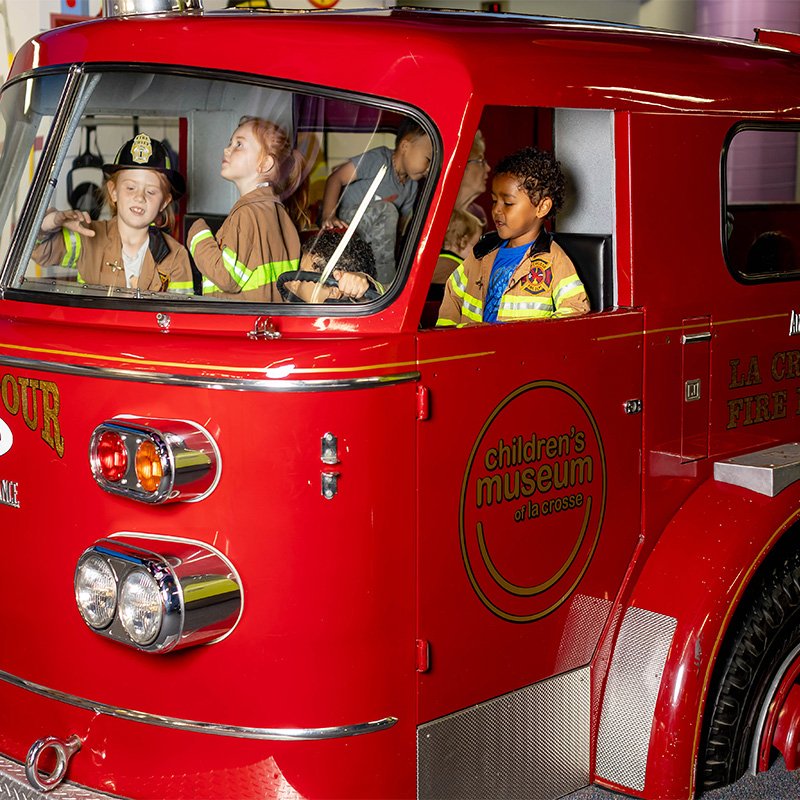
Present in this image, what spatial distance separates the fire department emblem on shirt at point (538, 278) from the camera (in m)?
3.27

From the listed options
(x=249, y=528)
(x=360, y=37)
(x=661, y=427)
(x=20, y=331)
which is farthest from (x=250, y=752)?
(x=360, y=37)

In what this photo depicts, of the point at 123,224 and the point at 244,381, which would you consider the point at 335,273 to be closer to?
the point at 244,381

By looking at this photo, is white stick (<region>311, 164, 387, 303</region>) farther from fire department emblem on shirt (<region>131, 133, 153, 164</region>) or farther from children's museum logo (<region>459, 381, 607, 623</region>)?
fire department emblem on shirt (<region>131, 133, 153, 164</region>)

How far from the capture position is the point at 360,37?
2.85 metres

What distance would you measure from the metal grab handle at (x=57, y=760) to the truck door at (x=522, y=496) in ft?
2.76

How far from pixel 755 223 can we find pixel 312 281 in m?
2.09

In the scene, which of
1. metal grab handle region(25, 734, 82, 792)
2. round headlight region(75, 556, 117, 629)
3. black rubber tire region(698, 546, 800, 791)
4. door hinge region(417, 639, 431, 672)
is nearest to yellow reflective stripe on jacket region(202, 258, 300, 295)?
round headlight region(75, 556, 117, 629)

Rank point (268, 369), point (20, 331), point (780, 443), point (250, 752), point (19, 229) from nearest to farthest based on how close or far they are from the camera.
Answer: point (268, 369) → point (250, 752) → point (20, 331) → point (19, 229) → point (780, 443)

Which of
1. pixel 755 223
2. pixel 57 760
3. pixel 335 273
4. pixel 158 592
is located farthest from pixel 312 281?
pixel 755 223

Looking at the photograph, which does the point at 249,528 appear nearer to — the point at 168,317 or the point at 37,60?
the point at 168,317

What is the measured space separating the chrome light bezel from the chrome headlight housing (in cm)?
12

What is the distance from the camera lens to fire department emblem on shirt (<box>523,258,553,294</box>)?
3271mm

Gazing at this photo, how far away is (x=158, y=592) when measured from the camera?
8.52 ft

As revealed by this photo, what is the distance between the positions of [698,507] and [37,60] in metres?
2.14
